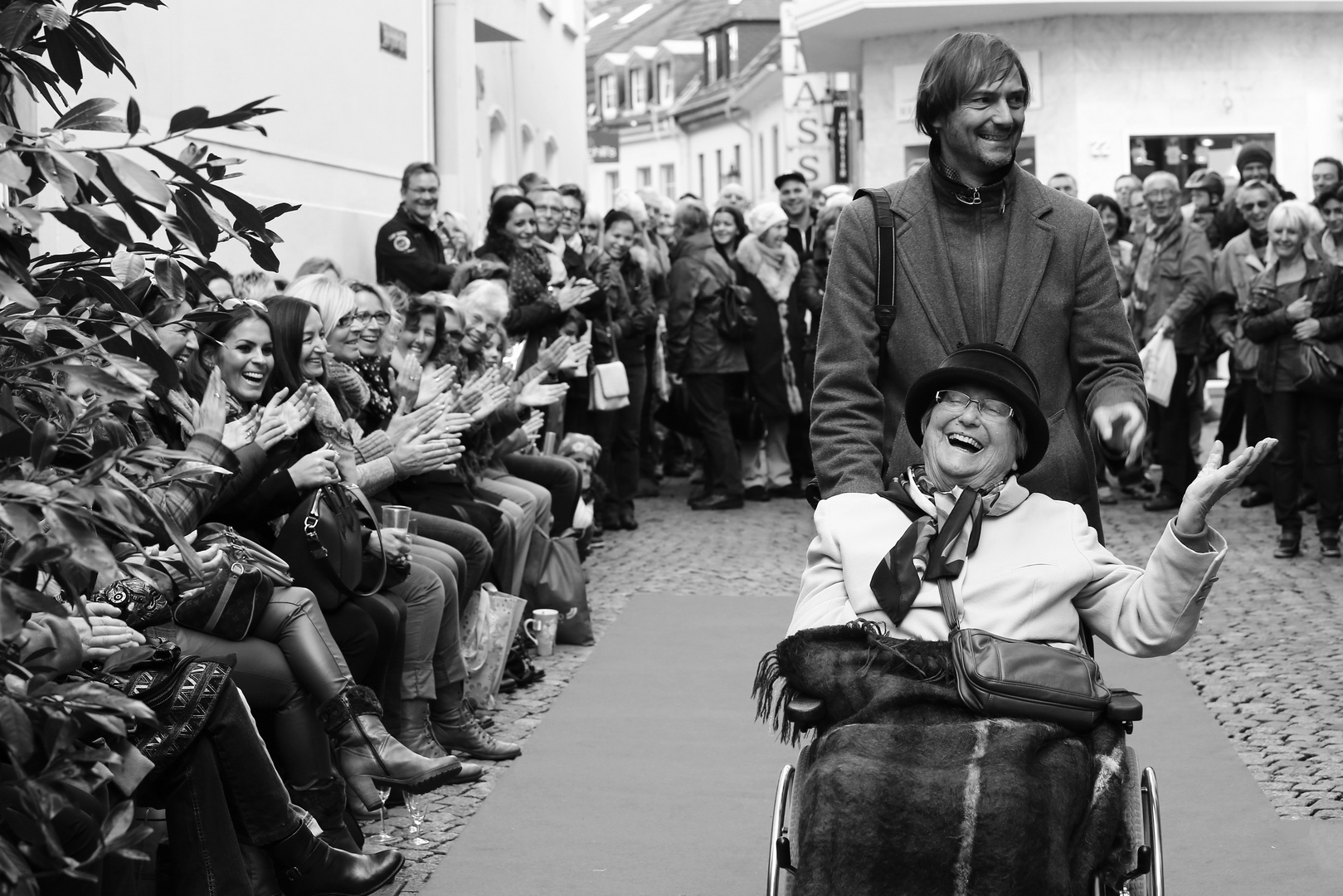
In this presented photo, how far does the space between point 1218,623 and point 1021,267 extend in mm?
5269

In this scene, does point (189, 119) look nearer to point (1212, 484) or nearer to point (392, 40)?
point (1212, 484)

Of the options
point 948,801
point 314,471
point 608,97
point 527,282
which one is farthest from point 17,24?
point 608,97

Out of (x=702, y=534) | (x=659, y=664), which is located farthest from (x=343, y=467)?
(x=702, y=534)

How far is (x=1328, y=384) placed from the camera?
1012 centimetres

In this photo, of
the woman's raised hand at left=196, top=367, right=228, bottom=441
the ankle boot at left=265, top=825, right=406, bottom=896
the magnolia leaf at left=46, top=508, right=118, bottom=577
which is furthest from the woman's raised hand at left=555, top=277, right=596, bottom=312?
the magnolia leaf at left=46, top=508, right=118, bottom=577

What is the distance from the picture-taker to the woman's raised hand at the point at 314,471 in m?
5.49

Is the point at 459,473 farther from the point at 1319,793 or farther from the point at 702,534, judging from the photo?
the point at 702,534

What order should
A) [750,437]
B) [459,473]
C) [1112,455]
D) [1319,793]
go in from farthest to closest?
[750,437] → [459,473] → [1319,793] → [1112,455]

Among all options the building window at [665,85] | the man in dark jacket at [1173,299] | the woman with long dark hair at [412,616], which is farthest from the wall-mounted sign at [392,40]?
the building window at [665,85]

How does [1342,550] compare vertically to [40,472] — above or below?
below

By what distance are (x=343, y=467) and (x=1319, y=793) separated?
11.5ft

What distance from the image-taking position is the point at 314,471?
5504 millimetres

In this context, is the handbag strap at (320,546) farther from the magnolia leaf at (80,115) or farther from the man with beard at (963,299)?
A: the magnolia leaf at (80,115)

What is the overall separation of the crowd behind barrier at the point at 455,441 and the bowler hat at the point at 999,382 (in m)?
1.47
